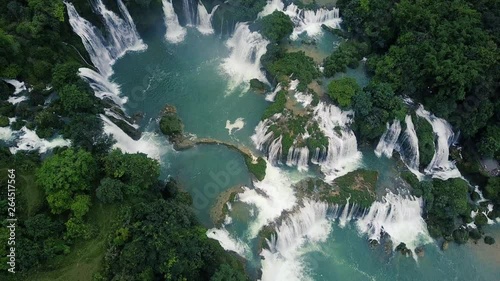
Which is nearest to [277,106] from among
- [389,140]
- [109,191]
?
[389,140]

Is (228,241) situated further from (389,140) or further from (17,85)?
(17,85)

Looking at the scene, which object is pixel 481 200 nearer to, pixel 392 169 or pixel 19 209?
pixel 392 169

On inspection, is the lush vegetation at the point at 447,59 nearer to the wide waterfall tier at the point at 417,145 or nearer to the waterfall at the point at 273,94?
the wide waterfall tier at the point at 417,145

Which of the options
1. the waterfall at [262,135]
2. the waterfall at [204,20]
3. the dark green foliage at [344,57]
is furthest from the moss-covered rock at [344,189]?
the waterfall at [204,20]

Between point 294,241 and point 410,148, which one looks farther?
point 410,148

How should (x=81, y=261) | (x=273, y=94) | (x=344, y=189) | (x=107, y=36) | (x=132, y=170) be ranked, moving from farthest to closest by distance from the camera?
1. (x=107, y=36)
2. (x=273, y=94)
3. (x=344, y=189)
4. (x=132, y=170)
5. (x=81, y=261)
